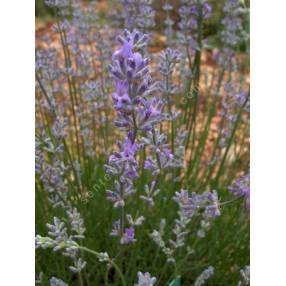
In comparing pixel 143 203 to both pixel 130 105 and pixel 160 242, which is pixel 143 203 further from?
pixel 130 105

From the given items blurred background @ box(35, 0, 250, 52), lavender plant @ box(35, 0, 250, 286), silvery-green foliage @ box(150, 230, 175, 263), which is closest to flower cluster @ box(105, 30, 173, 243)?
lavender plant @ box(35, 0, 250, 286)

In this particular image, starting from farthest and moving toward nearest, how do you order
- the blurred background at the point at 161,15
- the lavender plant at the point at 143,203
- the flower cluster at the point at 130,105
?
the blurred background at the point at 161,15 → the lavender plant at the point at 143,203 → the flower cluster at the point at 130,105

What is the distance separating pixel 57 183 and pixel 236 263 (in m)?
0.76

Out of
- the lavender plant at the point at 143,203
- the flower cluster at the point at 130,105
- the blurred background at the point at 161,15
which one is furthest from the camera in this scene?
the blurred background at the point at 161,15

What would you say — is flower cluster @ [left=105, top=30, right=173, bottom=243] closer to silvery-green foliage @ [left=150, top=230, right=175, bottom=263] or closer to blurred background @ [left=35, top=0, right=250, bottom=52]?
silvery-green foliage @ [left=150, top=230, right=175, bottom=263]

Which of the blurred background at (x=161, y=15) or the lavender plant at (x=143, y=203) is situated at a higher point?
the blurred background at (x=161, y=15)

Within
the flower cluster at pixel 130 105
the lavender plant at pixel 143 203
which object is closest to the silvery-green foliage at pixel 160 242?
the lavender plant at pixel 143 203

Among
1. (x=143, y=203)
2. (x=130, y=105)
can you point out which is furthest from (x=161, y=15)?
(x=130, y=105)

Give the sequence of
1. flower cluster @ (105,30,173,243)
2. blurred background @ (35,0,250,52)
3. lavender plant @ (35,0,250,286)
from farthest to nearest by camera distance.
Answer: blurred background @ (35,0,250,52) → lavender plant @ (35,0,250,286) → flower cluster @ (105,30,173,243)

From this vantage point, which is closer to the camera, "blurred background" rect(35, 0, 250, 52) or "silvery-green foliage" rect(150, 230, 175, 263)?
"silvery-green foliage" rect(150, 230, 175, 263)

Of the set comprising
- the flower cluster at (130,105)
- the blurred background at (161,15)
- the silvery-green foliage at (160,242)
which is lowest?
the silvery-green foliage at (160,242)

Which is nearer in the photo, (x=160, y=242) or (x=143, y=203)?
(x=160, y=242)

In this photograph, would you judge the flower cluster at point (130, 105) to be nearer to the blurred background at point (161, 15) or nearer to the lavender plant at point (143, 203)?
the lavender plant at point (143, 203)

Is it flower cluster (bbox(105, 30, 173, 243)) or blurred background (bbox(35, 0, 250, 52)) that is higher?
blurred background (bbox(35, 0, 250, 52))
